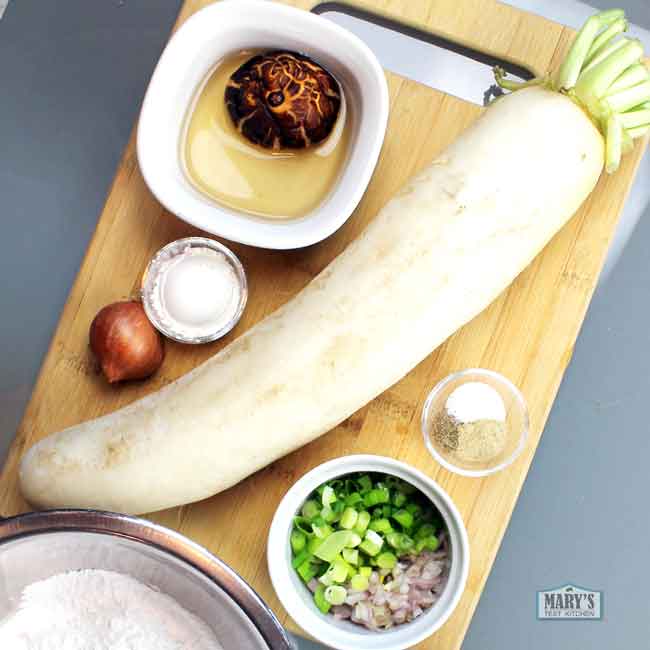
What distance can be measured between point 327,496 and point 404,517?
0.10m

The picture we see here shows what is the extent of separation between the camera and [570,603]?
1.36 meters

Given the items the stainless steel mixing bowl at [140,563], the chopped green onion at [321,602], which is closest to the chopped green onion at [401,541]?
the chopped green onion at [321,602]

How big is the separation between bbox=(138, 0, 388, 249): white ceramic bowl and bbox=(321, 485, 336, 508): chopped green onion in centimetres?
32

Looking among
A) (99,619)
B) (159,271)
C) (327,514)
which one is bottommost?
(99,619)

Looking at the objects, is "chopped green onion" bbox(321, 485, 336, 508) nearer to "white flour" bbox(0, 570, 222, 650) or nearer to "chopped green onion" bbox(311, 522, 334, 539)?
"chopped green onion" bbox(311, 522, 334, 539)

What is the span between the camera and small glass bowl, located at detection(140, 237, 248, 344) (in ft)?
3.56

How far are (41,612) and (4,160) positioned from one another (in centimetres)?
80

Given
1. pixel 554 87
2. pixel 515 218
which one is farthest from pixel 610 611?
pixel 554 87

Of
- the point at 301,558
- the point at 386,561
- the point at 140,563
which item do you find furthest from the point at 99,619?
the point at 386,561

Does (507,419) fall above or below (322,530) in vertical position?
above

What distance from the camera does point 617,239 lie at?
1.36 metres

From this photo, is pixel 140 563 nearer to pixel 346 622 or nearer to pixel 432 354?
pixel 346 622

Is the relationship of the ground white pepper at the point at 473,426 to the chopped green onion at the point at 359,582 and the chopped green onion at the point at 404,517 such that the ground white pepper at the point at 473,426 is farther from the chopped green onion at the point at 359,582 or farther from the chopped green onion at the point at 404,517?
the chopped green onion at the point at 359,582

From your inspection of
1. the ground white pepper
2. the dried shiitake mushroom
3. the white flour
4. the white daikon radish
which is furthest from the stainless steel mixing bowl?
the dried shiitake mushroom
